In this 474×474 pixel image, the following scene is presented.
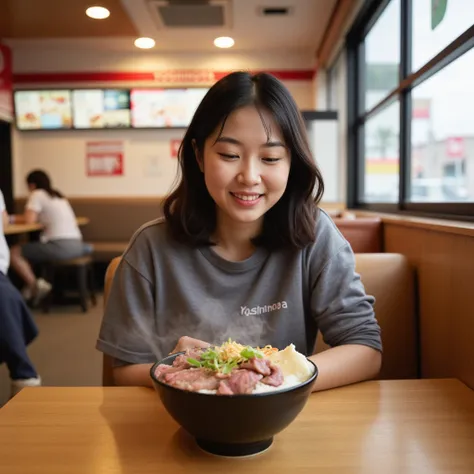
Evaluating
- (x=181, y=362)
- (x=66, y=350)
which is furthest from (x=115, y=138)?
(x=181, y=362)

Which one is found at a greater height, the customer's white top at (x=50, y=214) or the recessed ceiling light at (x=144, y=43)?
the recessed ceiling light at (x=144, y=43)

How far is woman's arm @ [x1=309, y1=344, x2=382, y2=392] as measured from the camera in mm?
1045

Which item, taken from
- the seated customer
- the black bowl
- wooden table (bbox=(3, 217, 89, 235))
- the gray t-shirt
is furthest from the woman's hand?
wooden table (bbox=(3, 217, 89, 235))

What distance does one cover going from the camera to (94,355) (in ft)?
12.8

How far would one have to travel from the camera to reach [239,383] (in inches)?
27.9

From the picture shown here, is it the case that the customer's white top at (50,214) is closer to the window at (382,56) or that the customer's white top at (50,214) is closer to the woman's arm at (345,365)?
the window at (382,56)

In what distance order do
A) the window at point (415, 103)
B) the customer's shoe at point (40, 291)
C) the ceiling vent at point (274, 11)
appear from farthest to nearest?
the customer's shoe at point (40, 291)
the ceiling vent at point (274, 11)
the window at point (415, 103)

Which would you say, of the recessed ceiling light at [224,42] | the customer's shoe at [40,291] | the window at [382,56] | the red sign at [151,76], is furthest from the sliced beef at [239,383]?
the red sign at [151,76]

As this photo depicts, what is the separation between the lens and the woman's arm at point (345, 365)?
3.43 feet

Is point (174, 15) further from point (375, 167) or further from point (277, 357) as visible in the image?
point (277, 357)

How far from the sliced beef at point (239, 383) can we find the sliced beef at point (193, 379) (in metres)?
0.02

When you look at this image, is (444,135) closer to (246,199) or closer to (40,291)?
(246,199)

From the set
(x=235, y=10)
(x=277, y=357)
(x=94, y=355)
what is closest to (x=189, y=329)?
(x=277, y=357)

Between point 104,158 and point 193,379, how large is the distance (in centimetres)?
656
